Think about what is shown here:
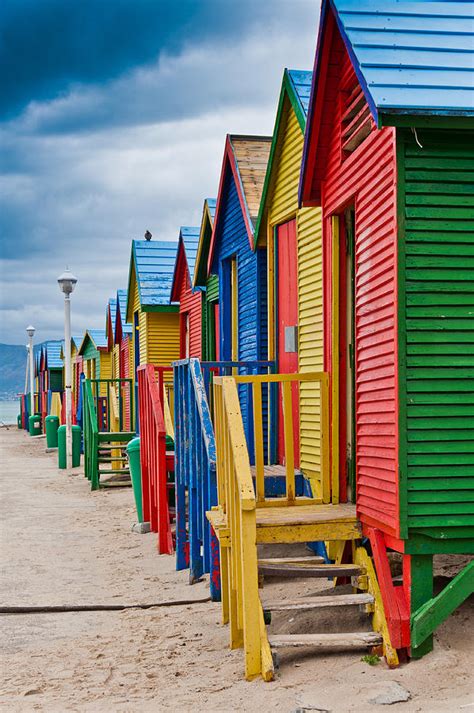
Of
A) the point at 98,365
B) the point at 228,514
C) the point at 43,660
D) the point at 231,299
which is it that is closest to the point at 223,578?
the point at 228,514

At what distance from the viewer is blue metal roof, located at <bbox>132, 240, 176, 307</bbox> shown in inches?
883

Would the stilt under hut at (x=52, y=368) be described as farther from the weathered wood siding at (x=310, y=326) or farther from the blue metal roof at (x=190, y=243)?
the weathered wood siding at (x=310, y=326)

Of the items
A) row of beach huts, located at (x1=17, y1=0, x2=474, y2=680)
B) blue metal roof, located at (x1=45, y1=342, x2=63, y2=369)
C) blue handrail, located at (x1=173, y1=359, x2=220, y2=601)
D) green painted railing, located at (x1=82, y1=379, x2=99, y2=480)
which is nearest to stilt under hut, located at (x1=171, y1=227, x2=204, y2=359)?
green painted railing, located at (x1=82, y1=379, x2=99, y2=480)

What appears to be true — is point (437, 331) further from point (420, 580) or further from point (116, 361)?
point (116, 361)

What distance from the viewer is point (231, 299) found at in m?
13.7

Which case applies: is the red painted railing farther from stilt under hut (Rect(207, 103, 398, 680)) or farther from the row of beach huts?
stilt under hut (Rect(207, 103, 398, 680))

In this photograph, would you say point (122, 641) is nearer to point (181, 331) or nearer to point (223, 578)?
point (223, 578)

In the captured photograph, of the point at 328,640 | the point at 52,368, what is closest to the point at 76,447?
the point at 328,640

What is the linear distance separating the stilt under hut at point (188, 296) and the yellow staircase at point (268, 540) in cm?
990

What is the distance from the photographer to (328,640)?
582cm

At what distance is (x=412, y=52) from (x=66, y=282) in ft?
54.4

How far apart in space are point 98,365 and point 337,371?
3165 cm

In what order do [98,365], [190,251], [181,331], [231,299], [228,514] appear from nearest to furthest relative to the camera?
[228,514] < [231,299] < [190,251] < [181,331] < [98,365]

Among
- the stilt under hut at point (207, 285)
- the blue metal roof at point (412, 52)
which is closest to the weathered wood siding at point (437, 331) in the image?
the blue metal roof at point (412, 52)
